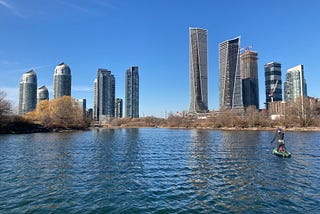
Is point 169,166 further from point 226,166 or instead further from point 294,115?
point 294,115

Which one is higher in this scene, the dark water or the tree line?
the tree line

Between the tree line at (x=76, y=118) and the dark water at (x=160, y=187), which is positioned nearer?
the dark water at (x=160, y=187)

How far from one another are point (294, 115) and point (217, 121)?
53.7 m

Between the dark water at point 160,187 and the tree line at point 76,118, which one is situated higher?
the tree line at point 76,118

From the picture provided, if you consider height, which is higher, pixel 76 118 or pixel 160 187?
pixel 76 118

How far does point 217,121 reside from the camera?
191 meters

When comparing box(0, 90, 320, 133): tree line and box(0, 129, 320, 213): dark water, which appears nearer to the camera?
box(0, 129, 320, 213): dark water

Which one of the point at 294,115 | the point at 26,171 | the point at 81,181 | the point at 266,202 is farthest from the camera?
the point at 294,115

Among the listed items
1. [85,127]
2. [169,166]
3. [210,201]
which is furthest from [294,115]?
[210,201]

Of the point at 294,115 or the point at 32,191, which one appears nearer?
the point at 32,191

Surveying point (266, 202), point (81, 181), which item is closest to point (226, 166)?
point (266, 202)

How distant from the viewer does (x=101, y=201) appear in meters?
17.5

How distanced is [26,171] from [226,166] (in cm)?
2294

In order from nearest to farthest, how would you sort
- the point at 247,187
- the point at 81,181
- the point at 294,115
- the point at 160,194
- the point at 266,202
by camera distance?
the point at 266,202, the point at 160,194, the point at 247,187, the point at 81,181, the point at 294,115
